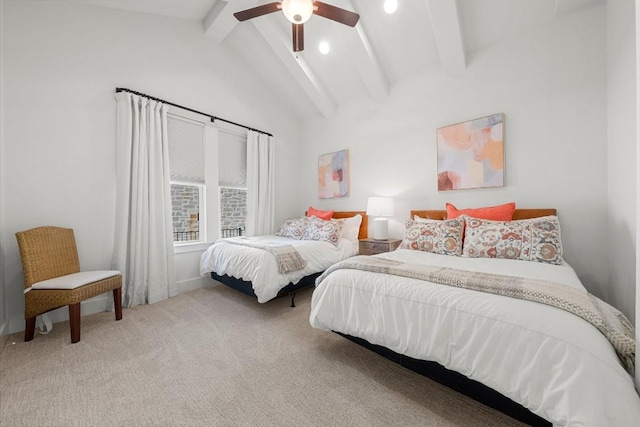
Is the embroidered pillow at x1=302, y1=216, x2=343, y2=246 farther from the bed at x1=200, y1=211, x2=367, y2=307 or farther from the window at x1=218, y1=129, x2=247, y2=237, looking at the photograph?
the window at x1=218, y1=129, x2=247, y2=237

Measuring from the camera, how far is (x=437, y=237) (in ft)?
8.57

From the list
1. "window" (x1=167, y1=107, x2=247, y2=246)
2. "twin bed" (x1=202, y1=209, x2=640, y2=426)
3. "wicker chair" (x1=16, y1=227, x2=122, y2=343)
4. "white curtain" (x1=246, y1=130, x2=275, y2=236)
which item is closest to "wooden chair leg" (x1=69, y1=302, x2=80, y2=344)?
"wicker chair" (x1=16, y1=227, x2=122, y2=343)

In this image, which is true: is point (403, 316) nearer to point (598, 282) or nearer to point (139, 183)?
point (598, 282)

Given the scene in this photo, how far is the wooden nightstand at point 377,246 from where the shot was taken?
132 inches

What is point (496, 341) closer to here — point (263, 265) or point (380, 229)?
point (263, 265)

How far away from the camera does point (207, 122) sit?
3748 mm

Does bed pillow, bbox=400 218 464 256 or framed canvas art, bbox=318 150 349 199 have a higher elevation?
framed canvas art, bbox=318 150 349 199

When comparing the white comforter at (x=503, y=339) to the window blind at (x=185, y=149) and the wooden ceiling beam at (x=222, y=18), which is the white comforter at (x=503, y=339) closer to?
the window blind at (x=185, y=149)

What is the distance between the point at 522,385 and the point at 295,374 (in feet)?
4.20

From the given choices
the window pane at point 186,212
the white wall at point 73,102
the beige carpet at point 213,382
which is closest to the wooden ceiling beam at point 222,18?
the white wall at point 73,102

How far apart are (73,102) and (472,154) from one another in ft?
14.9

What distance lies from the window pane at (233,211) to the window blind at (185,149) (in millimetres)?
557

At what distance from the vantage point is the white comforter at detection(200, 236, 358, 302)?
8.49 feet

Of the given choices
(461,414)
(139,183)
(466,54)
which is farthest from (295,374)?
(466,54)
